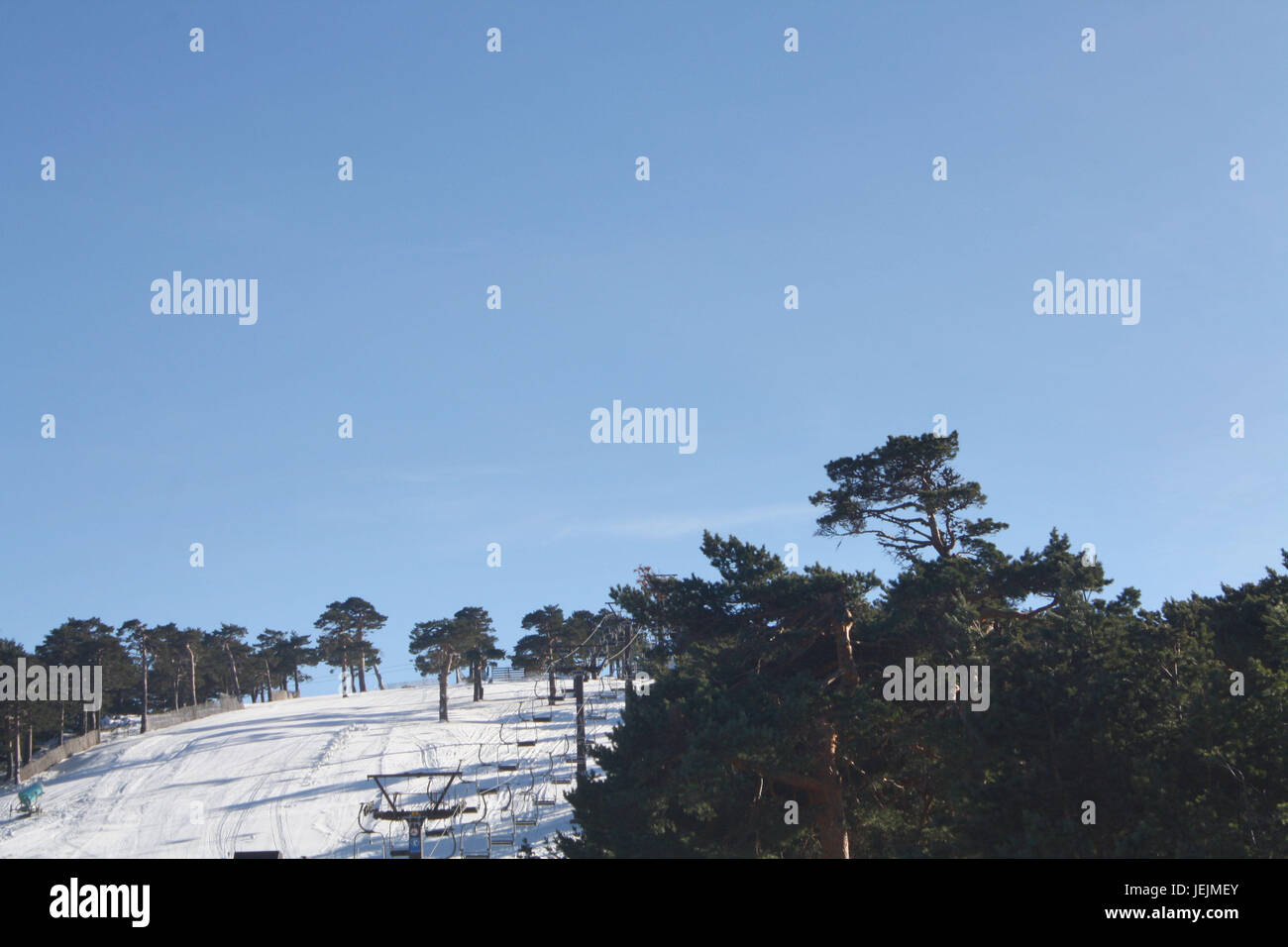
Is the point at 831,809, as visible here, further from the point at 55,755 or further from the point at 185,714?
the point at 185,714

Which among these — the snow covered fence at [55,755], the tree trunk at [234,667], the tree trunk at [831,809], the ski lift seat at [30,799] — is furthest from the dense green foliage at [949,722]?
the tree trunk at [234,667]

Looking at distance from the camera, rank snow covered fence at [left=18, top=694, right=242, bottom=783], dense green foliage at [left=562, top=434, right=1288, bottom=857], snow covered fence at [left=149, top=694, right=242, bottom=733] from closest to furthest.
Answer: dense green foliage at [left=562, top=434, right=1288, bottom=857] → snow covered fence at [left=18, top=694, right=242, bottom=783] → snow covered fence at [left=149, top=694, right=242, bottom=733]

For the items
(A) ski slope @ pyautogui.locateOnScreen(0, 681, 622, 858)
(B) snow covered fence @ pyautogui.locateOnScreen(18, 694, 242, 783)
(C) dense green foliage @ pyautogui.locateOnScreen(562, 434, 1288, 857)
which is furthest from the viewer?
(B) snow covered fence @ pyautogui.locateOnScreen(18, 694, 242, 783)

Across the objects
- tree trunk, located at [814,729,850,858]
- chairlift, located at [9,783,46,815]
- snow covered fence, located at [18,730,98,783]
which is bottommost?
snow covered fence, located at [18,730,98,783]

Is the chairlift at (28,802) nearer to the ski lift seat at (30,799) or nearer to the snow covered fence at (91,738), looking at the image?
the ski lift seat at (30,799)

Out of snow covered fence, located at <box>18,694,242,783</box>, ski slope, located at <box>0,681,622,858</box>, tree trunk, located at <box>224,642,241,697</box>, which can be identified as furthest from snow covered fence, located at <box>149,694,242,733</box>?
tree trunk, located at <box>224,642,241,697</box>

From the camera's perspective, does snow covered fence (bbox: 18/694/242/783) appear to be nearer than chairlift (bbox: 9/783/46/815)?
No

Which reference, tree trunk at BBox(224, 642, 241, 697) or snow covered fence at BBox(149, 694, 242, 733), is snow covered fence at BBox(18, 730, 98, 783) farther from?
tree trunk at BBox(224, 642, 241, 697)
